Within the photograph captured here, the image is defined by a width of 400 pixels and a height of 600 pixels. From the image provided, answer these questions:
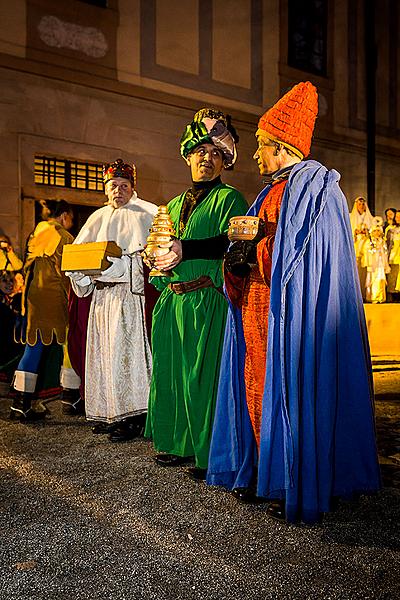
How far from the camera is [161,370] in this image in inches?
133

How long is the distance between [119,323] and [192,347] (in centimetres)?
95

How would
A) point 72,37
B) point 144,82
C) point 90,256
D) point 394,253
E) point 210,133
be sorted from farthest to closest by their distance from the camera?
point 394,253, point 144,82, point 72,37, point 90,256, point 210,133

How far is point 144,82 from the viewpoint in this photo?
9773 millimetres

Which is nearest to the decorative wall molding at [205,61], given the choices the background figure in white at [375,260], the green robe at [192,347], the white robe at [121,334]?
the background figure in white at [375,260]

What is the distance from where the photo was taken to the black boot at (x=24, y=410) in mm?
4617

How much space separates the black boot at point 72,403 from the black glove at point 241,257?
A: 2.69 meters

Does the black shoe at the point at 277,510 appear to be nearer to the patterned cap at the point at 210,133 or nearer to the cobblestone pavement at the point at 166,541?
the cobblestone pavement at the point at 166,541

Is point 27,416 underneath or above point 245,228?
underneath

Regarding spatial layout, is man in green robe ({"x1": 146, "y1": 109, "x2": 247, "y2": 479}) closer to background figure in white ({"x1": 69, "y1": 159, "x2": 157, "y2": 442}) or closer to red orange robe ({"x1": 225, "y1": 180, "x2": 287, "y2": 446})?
red orange robe ({"x1": 225, "y1": 180, "x2": 287, "y2": 446})

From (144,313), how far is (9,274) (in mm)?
3081

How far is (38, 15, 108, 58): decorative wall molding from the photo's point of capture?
8750 mm

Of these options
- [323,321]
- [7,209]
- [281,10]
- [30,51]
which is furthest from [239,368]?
[281,10]

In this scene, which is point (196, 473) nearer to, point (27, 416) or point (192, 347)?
→ point (192, 347)

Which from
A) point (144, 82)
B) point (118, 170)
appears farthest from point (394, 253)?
point (118, 170)
